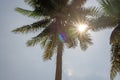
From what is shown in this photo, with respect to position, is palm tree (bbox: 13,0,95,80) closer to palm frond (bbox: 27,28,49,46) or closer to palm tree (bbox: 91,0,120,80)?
palm frond (bbox: 27,28,49,46)

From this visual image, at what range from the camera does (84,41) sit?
2614cm

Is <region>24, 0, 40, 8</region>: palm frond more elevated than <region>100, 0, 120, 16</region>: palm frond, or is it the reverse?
<region>24, 0, 40, 8</region>: palm frond

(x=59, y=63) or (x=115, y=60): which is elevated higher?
(x=115, y=60)

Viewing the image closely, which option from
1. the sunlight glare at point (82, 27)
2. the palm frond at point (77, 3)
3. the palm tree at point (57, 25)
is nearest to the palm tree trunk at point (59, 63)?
the palm tree at point (57, 25)

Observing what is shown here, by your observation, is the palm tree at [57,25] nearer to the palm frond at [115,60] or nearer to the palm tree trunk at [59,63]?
the palm tree trunk at [59,63]

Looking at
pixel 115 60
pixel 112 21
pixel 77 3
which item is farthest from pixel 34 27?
pixel 115 60

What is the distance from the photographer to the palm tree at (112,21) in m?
22.2

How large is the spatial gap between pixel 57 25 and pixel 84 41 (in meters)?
2.77

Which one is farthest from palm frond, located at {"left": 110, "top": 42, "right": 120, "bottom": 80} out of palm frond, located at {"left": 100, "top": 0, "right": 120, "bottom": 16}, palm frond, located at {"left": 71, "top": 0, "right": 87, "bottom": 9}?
palm frond, located at {"left": 71, "top": 0, "right": 87, "bottom": 9}

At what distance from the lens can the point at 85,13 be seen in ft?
84.7

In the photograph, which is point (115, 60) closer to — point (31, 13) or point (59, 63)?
point (59, 63)

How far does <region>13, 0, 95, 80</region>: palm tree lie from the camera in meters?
25.2

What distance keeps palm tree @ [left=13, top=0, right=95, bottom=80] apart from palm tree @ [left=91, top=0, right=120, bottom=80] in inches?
69.3

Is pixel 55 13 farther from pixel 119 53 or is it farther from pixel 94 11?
pixel 119 53
